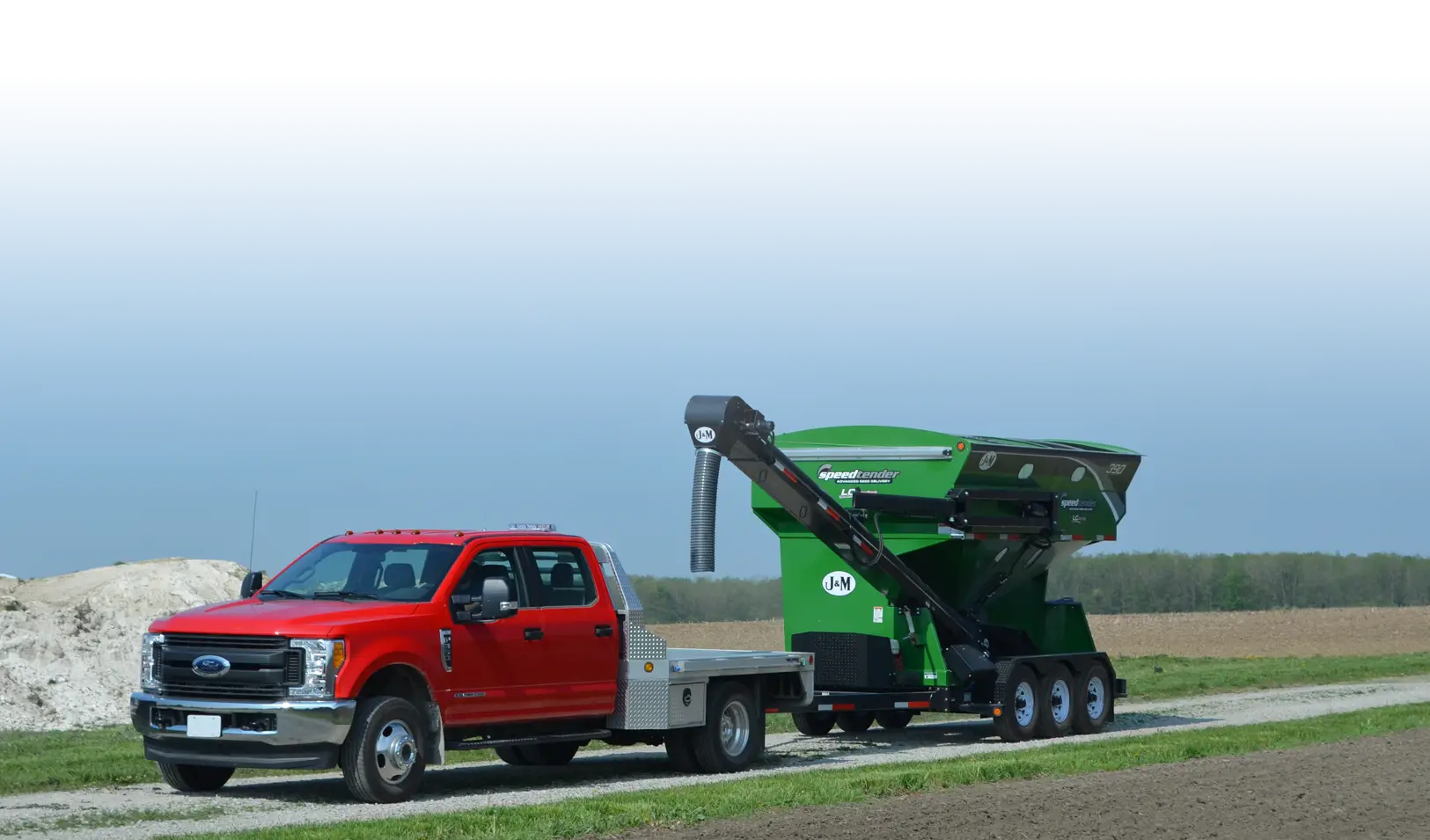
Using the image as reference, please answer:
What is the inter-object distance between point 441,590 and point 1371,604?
240 feet

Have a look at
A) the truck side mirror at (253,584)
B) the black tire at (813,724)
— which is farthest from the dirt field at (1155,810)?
the black tire at (813,724)

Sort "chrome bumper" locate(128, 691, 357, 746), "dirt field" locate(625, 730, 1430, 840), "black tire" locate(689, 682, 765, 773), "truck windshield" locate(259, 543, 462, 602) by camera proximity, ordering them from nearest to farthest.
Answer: "dirt field" locate(625, 730, 1430, 840), "chrome bumper" locate(128, 691, 357, 746), "truck windshield" locate(259, 543, 462, 602), "black tire" locate(689, 682, 765, 773)

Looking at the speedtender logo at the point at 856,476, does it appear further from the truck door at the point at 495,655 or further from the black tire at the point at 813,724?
the truck door at the point at 495,655

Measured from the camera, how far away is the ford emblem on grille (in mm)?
13805

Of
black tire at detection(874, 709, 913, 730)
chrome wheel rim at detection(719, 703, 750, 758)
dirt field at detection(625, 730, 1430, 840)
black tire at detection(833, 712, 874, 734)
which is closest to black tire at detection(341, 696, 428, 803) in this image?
dirt field at detection(625, 730, 1430, 840)

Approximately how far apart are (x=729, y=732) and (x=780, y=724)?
6769 mm

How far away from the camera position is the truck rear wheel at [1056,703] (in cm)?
2184

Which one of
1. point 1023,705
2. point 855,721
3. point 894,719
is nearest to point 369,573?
point 855,721

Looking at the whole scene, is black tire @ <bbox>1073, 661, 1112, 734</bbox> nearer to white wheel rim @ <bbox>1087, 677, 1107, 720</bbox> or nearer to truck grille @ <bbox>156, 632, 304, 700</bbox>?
white wheel rim @ <bbox>1087, 677, 1107, 720</bbox>

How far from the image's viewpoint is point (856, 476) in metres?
21.1

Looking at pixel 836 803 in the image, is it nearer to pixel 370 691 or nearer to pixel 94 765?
pixel 370 691

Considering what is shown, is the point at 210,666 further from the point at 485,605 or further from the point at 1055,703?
the point at 1055,703

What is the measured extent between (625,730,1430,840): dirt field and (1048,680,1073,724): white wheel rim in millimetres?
5964


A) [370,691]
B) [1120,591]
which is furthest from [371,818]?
[1120,591]
